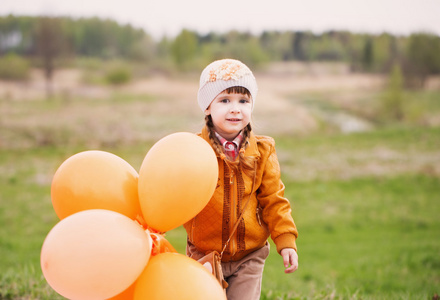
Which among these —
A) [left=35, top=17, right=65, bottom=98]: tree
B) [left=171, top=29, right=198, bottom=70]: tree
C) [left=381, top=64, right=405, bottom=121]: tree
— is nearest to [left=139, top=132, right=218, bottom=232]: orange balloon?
[left=381, top=64, right=405, bottom=121]: tree

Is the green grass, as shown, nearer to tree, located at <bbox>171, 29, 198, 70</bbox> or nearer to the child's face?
the child's face

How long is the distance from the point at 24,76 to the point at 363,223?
91.9 ft

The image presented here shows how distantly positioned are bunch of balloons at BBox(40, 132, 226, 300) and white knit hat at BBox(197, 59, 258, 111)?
41 centimetres

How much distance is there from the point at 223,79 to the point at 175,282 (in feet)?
3.49

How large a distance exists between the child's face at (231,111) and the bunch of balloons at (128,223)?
1.08 feet

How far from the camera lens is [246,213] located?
2.29 m

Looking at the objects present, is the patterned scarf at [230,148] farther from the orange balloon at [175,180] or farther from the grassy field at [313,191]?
the orange balloon at [175,180]

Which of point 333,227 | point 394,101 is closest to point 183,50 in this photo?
point 394,101

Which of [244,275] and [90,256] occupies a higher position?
[90,256]

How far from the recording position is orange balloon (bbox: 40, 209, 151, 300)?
160 centimetres

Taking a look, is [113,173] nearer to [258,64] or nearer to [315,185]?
[315,185]

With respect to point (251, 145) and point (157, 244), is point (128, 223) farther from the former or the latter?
point (251, 145)

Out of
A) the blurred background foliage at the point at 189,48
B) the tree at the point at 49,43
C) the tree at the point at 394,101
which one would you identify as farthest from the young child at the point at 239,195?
the blurred background foliage at the point at 189,48

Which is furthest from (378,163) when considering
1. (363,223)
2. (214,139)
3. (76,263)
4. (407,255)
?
(76,263)
